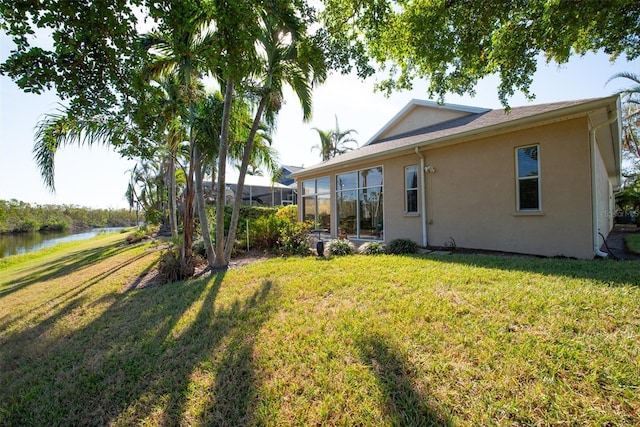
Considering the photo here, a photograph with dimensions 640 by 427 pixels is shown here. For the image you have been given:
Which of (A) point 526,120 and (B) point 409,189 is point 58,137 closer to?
(B) point 409,189

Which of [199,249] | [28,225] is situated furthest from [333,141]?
[28,225]

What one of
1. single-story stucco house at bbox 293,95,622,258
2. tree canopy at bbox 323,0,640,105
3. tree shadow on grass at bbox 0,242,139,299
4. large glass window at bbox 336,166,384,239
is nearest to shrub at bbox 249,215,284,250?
large glass window at bbox 336,166,384,239

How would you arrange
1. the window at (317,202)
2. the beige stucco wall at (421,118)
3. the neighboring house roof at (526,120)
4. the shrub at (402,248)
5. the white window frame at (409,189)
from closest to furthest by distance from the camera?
1. the neighboring house roof at (526,120)
2. the shrub at (402,248)
3. the white window frame at (409,189)
4. the beige stucco wall at (421,118)
5. the window at (317,202)

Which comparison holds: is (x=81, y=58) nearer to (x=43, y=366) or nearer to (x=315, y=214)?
(x=43, y=366)

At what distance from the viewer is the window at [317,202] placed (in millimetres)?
12898

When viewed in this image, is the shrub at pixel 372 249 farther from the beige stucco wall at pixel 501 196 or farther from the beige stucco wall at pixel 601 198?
the beige stucco wall at pixel 601 198

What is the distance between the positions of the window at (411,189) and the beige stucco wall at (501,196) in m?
0.16

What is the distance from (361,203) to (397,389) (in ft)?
30.2

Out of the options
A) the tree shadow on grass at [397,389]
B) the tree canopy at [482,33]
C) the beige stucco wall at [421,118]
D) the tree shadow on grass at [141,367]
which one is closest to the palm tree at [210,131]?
the tree shadow on grass at [141,367]

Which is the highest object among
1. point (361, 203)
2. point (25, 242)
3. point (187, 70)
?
point (187, 70)

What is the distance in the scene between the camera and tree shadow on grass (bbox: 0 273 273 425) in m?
2.37

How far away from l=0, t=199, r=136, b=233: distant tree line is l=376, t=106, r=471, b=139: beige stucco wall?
41.6m

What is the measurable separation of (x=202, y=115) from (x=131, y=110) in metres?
3.53

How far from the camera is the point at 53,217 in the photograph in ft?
157
